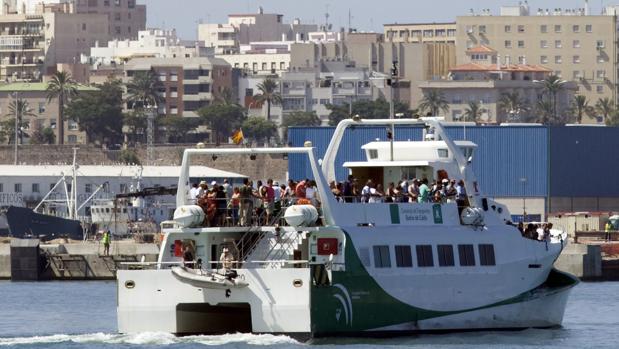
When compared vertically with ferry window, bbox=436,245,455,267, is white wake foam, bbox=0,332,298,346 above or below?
below

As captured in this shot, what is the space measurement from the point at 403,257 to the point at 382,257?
2.21ft

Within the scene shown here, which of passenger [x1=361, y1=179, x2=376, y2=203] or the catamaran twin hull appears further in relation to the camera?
passenger [x1=361, y1=179, x2=376, y2=203]

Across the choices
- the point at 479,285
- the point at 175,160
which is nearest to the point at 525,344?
the point at 479,285

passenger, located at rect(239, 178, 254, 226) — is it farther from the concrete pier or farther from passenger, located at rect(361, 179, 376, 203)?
the concrete pier

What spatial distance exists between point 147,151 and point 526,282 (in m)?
141

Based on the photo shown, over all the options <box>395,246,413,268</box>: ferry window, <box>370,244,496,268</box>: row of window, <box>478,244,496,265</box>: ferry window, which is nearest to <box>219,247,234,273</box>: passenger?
<box>370,244,496,268</box>: row of window

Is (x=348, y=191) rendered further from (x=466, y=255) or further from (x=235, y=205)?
(x=466, y=255)

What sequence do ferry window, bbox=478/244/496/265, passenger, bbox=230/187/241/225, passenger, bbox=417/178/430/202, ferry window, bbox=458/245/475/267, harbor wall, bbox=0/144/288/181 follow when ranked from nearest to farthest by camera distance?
1. passenger, bbox=230/187/241/225
2. passenger, bbox=417/178/430/202
3. ferry window, bbox=458/245/475/267
4. ferry window, bbox=478/244/496/265
5. harbor wall, bbox=0/144/288/181

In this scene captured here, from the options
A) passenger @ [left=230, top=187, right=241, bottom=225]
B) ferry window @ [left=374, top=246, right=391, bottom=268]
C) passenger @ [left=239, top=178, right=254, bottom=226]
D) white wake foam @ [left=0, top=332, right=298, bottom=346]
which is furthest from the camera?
ferry window @ [left=374, top=246, right=391, bottom=268]

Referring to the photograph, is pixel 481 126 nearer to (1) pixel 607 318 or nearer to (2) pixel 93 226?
(2) pixel 93 226

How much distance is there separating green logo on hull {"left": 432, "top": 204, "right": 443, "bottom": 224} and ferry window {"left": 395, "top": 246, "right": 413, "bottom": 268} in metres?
1.25

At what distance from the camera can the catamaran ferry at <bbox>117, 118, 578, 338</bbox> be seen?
1651 inches

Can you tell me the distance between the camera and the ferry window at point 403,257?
4394 cm

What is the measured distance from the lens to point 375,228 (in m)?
43.8
